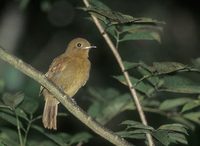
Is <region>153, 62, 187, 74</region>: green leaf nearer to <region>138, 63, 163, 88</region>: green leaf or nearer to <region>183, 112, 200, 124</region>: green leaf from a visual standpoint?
<region>138, 63, 163, 88</region>: green leaf

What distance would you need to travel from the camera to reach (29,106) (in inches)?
203

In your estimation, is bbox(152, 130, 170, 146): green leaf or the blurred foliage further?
the blurred foliage

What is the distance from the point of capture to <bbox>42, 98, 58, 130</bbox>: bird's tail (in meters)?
5.87

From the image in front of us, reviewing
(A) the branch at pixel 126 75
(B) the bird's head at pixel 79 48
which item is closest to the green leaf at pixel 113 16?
(A) the branch at pixel 126 75

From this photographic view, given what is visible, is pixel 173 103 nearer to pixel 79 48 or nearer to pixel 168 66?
pixel 168 66

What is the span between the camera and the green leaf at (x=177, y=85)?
16.4ft

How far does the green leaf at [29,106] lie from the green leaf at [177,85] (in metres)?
0.96

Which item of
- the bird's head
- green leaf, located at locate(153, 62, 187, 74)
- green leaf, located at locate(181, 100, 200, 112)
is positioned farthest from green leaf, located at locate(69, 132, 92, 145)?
the bird's head

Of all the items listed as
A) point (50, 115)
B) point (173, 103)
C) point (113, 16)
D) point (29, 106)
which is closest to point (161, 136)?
point (113, 16)

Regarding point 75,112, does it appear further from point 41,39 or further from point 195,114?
point 41,39

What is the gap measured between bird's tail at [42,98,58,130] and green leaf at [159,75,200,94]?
1181mm

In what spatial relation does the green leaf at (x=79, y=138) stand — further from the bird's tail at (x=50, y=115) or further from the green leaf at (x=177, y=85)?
the green leaf at (x=177, y=85)

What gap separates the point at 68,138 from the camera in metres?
5.37

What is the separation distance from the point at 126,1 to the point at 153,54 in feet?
4.31
